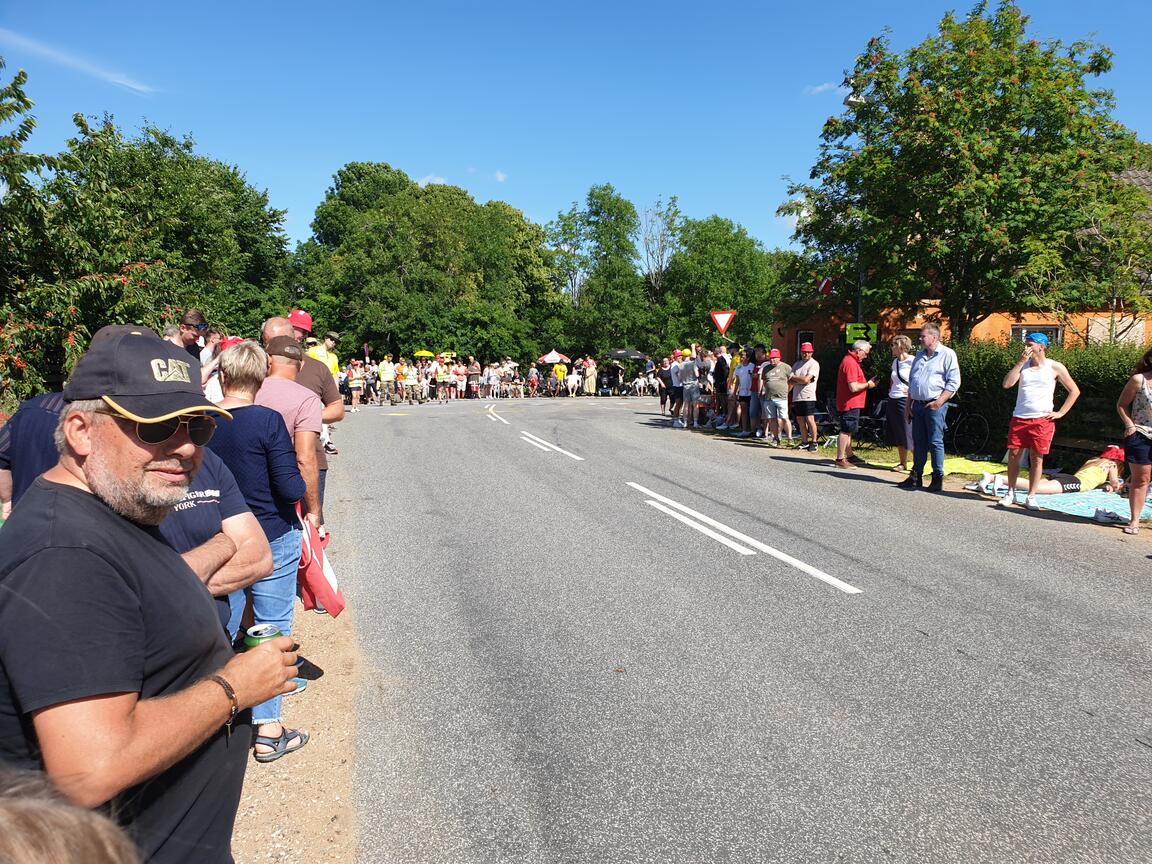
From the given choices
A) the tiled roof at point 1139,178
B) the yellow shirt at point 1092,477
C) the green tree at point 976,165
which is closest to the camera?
the yellow shirt at point 1092,477

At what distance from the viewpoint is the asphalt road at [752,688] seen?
2.83 meters

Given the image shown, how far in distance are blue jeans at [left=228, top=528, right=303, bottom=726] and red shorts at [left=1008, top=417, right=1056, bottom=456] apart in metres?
7.91

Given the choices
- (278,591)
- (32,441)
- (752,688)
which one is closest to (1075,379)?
(752,688)

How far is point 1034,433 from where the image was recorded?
8453 millimetres

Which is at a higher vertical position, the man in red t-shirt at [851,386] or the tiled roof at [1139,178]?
the tiled roof at [1139,178]

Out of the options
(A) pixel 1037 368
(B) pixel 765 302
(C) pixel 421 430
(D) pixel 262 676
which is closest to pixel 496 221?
(B) pixel 765 302

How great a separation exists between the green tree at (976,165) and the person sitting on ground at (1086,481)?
25.2 ft

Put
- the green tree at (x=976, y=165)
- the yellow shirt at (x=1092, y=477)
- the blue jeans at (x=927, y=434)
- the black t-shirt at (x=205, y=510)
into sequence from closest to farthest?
the black t-shirt at (x=205, y=510)
the yellow shirt at (x=1092, y=477)
the blue jeans at (x=927, y=434)
the green tree at (x=976, y=165)

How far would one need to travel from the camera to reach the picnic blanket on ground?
837cm

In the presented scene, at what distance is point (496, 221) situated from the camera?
200 ft

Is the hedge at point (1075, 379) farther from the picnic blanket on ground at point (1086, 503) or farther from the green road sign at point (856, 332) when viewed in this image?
the picnic blanket on ground at point (1086, 503)

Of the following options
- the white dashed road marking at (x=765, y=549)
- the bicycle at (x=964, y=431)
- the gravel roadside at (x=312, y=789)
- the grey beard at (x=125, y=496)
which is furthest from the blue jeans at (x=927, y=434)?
the grey beard at (x=125, y=496)

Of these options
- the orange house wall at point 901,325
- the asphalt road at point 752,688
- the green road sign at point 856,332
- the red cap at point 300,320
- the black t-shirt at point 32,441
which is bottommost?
the asphalt road at point 752,688

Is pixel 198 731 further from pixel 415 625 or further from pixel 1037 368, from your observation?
pixel 1037 368
